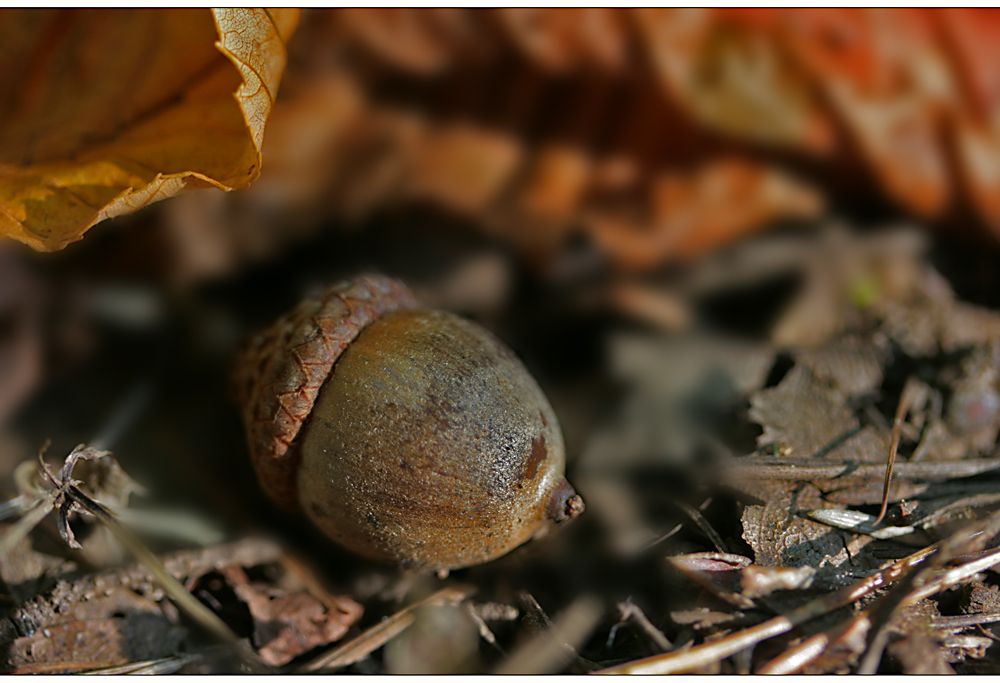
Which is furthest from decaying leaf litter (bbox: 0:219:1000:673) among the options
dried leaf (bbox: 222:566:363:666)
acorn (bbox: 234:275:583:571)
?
acorn (bbox: 234:275:583:571)

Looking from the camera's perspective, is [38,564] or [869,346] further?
[869,346]

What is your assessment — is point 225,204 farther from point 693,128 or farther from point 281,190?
point 693,128

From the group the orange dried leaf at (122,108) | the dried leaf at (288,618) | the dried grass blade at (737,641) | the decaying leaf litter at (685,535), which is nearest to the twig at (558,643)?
the decaying leaf litter at (685,535)

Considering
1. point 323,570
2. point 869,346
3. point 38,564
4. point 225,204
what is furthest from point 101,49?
point 869,346

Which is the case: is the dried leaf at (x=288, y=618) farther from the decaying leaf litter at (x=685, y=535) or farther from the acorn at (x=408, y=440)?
the acorn at (x=408, y=440)

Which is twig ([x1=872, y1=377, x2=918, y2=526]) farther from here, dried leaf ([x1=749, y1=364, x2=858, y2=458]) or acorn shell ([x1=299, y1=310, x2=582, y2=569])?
acorn shell ([x1=299, y1=310, x2=582, y2=569])

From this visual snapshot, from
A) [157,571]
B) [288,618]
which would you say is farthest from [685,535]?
[157,571]
